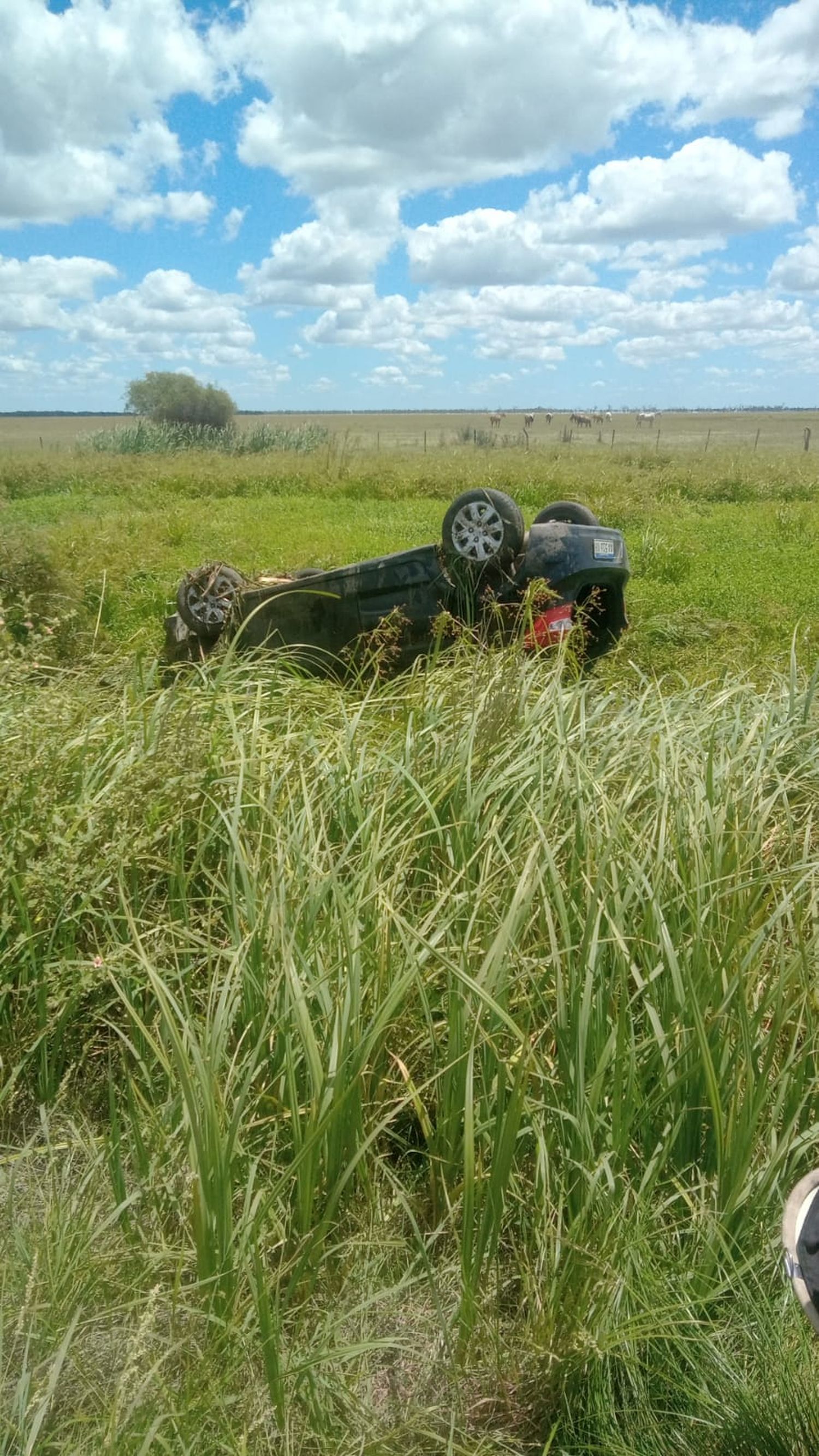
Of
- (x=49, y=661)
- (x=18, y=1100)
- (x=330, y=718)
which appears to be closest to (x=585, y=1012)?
(x=18, y=1100)

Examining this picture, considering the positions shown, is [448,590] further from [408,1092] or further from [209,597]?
[408,1092]

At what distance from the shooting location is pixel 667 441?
62.0 meters

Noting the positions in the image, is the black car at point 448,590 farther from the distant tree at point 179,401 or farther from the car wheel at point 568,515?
the distant tree at point 179,401

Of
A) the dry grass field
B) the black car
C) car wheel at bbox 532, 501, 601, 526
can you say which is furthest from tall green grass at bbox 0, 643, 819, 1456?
Answer: the dry grass field

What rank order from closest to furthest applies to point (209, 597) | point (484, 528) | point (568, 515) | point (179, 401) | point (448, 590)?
point (484, 528) < point (448, 590) < point (568, 515) < point (209, 597) < point (179, 401)

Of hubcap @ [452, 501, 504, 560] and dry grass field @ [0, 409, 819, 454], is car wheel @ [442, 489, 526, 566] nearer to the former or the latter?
hubcap @ [452, 501, 504, 560]

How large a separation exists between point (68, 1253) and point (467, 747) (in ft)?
5.73

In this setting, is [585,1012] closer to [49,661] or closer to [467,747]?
[467,747]

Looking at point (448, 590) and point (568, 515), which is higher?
point (568, 515)

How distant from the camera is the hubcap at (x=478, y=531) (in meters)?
6.04

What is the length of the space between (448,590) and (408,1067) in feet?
13.2

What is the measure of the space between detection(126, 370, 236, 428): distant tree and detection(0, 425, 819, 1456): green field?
2969 inches

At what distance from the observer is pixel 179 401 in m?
79.2

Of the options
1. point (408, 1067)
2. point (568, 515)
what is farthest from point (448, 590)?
point (408, 1067)
